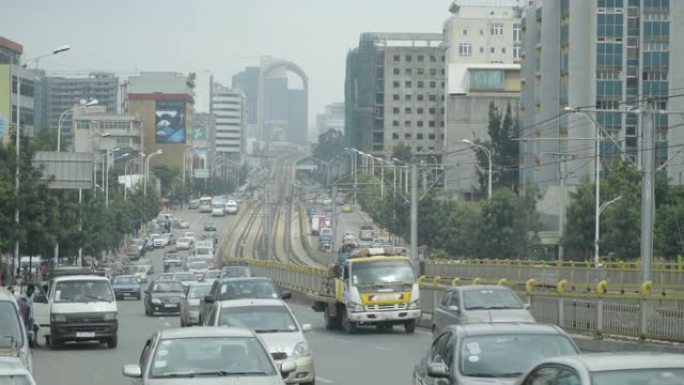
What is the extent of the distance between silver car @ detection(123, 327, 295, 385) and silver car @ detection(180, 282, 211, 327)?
20408 mm

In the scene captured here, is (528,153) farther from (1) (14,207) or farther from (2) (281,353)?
(2) (281,353)

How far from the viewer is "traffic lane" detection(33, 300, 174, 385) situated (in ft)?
87.0

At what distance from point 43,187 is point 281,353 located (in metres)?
45.4

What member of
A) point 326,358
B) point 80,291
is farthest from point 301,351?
point 80,291

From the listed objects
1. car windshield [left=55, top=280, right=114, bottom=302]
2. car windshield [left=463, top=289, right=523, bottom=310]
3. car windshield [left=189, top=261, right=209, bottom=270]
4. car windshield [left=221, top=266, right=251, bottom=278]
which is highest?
Answer: car windshield [left=463, top=289, right=523, bottom=310]

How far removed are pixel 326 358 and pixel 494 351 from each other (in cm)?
1579

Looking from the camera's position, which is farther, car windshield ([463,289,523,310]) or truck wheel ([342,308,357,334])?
truck wheel ([342,308,357,334])

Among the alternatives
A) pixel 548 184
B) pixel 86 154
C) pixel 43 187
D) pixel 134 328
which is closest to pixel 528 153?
pixel 548 184

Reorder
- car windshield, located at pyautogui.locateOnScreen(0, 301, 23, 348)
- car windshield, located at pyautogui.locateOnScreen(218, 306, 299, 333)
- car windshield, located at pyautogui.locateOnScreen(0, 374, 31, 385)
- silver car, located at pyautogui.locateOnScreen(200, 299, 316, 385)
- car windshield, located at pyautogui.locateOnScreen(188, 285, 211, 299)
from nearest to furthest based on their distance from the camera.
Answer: car windshield, located at pyautogui.locateOnScreen(0, 374, 31, 385) < car windshield, located at pyautogui.locateOnScreen(0, 301, 23, 348) < silver car, located at pyautogui.locateOnScreen(200, 299, 316, 385) < car windshield, located at pyautogui.locateOnScreen(218, 306, 299, 333) < car windshield, located at pyautogui.locateOnScreen(188, 285, 211, 299)

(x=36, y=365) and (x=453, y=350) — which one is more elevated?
(x=453, y=350)

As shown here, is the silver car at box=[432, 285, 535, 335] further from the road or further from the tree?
the tree

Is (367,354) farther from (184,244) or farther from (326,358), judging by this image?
(184,244)

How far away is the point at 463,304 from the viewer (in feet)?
93.8

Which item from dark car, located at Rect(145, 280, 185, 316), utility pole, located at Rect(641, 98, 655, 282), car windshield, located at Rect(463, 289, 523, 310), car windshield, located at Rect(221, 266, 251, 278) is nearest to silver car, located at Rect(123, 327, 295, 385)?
car windshield, located at Rect(463, 289, 523, 310)
